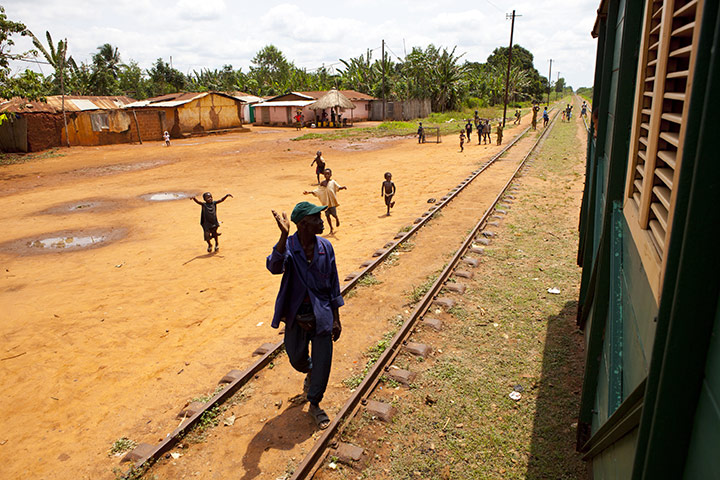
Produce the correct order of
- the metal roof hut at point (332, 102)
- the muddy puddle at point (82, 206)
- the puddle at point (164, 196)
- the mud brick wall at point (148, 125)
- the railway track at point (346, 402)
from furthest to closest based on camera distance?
the metal roof hut at point (332, 102) → the mud brick wall at point (148, 125) → the puddle at point (164, 196) → the muddy puddle at point (82, 206) → the railway track at point (346, 402)

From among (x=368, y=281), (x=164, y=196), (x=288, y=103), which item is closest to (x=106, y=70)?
(x=288, y=103)

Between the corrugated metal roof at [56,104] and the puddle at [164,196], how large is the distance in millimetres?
13088

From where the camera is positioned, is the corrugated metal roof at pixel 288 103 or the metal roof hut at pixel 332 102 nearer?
the metal roof hut at pixel 332 102

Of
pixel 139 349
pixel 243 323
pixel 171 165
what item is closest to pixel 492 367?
pixel 243 323

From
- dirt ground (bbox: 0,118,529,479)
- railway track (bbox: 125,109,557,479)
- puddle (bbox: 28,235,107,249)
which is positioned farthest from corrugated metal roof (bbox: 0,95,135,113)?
railway track (bbox: 125,109,557,479)

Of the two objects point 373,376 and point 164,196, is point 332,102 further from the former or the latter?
point 373,376

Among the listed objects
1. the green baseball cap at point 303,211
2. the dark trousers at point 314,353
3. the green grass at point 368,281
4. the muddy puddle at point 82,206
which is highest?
the green baseball cap at point 303,211

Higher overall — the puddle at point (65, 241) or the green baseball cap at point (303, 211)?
the green baseball cap at point (303, 211)

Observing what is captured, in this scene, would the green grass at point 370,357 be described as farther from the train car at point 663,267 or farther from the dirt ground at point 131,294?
the train car at point 663,267

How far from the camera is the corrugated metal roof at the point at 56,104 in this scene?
27250 millimetres

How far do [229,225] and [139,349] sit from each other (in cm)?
617

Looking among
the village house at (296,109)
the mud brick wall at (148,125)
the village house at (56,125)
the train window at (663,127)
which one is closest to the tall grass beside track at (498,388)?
the train window at (663,127)

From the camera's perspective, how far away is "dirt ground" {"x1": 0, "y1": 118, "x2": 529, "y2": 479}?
475cm

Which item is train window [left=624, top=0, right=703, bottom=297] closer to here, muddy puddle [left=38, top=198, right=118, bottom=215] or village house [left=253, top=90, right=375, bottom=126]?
muddy puddle [left=38, top=198, right=118, bottom=215]
